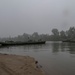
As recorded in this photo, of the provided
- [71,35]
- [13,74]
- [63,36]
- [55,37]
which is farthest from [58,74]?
[55,37]

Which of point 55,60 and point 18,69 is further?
point 55,60

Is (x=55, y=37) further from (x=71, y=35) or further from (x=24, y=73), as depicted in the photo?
(x=24, y=73)

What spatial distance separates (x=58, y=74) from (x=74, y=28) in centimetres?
15767

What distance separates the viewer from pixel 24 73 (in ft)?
36.3

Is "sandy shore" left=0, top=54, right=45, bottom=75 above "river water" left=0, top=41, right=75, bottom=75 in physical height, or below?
above

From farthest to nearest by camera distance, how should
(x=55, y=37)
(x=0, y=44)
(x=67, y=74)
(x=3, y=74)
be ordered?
(x=55, y=37) → (x=0, y=44) → (x=67, y=74) → (x=3, y=74)

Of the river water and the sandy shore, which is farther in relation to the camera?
the river water

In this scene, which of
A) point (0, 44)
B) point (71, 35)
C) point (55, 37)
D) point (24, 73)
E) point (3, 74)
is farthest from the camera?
point (55, 37)

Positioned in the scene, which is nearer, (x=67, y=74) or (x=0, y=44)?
(x=67, y=74)

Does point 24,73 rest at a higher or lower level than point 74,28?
lower

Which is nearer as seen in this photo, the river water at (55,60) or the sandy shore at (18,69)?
the sandy shore at (18,69)

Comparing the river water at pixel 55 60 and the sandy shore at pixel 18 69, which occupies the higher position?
the sandy shore at pixel 18 69

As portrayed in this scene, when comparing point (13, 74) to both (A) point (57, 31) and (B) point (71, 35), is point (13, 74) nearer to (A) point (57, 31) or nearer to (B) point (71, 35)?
(B) point (71, 35)

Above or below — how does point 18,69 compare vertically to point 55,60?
above
